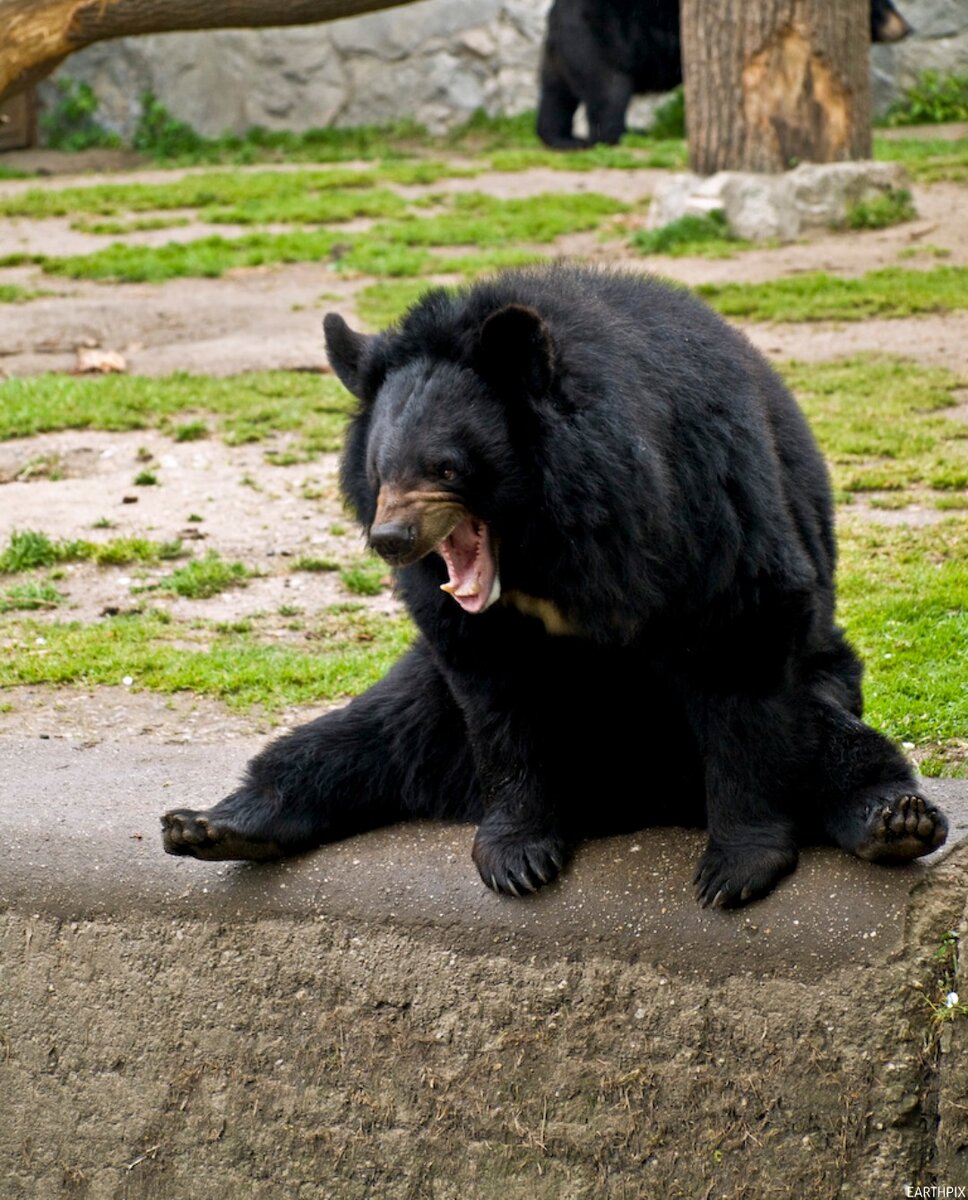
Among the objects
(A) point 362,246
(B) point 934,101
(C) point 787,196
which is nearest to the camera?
(C) point 787,196

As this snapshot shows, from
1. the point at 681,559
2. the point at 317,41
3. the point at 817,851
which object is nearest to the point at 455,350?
the point at 681,559

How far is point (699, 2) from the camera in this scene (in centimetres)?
1086

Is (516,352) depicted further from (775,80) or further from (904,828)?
(775,80)

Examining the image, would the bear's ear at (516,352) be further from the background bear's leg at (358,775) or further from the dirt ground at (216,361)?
the dirt ground at (216,361)

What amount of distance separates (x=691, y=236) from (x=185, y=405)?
407cm

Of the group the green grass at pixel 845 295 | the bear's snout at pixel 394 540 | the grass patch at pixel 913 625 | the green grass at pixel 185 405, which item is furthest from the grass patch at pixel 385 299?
the bear's snout at pixel 394 540

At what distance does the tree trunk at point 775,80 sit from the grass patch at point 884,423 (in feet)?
9.08

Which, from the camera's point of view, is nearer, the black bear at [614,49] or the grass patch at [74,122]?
the black bear at [614,49]

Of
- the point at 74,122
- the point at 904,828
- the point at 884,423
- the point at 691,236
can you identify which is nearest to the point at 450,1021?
the point at 904,828

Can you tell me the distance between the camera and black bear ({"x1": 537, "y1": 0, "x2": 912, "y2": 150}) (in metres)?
16.5

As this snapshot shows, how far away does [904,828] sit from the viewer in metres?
3.41

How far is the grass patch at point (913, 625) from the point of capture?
185 inches

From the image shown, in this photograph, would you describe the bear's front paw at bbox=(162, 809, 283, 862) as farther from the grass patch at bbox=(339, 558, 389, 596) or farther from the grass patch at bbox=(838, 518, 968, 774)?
the grass patch at bbox=(339, 558, 389, 596)

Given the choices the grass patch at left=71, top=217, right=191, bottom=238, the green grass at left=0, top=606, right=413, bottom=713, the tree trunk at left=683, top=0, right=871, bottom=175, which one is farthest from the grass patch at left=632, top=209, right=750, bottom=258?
the green grass at left=0, top=606, right=413, bottom=713
